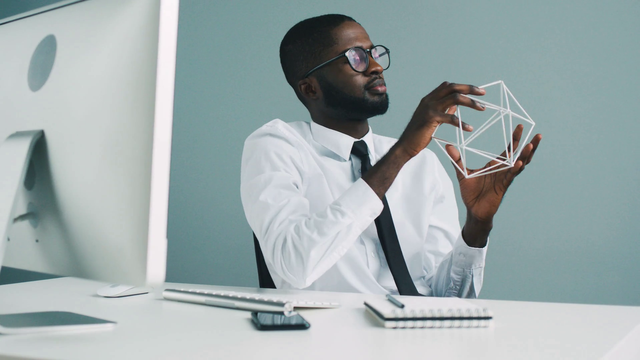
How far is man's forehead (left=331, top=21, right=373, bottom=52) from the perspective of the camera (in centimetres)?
167

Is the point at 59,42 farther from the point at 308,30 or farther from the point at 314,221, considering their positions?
the point at 308,30

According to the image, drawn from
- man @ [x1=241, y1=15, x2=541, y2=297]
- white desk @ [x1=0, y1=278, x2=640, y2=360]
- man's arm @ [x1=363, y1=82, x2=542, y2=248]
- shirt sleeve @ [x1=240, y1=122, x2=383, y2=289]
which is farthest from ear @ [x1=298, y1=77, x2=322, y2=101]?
white desk @ [x1=0, y1=278, x2=640, y2=360]

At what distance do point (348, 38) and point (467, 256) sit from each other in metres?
0.82

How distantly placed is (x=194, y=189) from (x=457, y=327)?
219 cm

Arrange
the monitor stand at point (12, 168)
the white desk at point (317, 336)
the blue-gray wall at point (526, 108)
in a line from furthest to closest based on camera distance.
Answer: the blue-gray wall at point (526, 108) → the monitor stand at point (12, 168) → the white desk at point (317, 336)

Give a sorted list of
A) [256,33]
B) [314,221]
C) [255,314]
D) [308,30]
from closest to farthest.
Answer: [255,314], [314,221], [308,30], [256,33]

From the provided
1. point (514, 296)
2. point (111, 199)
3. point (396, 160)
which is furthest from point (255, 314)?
point (514, 296)

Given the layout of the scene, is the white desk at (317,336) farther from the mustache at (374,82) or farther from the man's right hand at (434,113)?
the mustache at (374,82)

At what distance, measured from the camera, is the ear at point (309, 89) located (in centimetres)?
176

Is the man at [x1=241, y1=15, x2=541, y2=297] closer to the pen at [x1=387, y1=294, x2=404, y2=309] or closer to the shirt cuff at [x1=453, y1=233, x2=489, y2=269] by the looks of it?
the shirt cuff at [x1=453, y1=233, x2=489, y2=269]

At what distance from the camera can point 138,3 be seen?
0.67 meters

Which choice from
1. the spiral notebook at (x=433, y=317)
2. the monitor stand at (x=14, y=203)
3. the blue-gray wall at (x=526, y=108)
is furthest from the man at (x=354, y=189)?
the blue-gray wall at (x=526, y=108)

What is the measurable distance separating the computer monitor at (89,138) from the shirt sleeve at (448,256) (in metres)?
0.90

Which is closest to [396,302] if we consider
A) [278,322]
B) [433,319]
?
[433,319]
